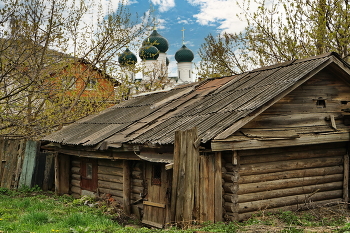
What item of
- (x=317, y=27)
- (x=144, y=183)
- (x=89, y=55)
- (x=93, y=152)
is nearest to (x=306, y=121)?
(x=144, y=183)

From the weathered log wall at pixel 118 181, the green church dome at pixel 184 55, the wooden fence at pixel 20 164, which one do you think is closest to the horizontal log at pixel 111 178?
the weathered log wall at pixel 118 181

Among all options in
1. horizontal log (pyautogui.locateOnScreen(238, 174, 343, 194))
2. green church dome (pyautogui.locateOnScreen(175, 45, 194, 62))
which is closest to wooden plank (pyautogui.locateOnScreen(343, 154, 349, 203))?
horizontal log (pyautogui.locateOnScreen(238, 174, 343, 194))

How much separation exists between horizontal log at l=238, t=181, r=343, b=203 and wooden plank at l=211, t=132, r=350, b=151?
49.4 inches

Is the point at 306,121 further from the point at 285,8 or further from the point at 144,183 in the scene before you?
the point at 285,8

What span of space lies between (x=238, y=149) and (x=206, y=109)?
7.32ft

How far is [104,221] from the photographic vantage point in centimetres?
935

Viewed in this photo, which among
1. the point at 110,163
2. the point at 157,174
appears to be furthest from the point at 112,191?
the point at 157,174

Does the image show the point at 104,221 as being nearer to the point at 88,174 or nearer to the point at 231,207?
the point at 231,207

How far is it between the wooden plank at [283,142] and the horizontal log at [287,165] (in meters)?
0.65

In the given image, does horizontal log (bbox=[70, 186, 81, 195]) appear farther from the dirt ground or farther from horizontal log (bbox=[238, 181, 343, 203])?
the dirt ground

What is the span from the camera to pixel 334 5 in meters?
19.3

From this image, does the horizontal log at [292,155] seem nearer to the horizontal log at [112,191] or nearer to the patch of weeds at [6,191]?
the horizontal log at [112,191]

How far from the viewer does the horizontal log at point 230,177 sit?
9219 mm

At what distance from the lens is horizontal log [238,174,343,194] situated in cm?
968
